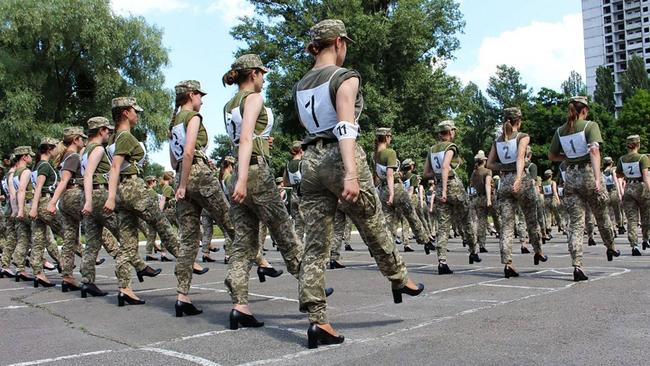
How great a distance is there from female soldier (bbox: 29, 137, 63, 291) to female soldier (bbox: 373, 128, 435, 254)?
17.9ft

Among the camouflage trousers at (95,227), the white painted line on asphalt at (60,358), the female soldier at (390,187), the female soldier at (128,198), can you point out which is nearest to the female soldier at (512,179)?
the female soldier at (390,187)

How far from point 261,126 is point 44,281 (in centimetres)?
559

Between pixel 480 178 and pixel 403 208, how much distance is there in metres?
2.11

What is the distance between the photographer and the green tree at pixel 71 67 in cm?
2867

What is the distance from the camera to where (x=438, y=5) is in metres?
43.7

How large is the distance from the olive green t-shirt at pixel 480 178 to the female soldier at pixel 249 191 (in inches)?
315

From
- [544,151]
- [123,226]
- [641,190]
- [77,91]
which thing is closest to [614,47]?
[544,151]

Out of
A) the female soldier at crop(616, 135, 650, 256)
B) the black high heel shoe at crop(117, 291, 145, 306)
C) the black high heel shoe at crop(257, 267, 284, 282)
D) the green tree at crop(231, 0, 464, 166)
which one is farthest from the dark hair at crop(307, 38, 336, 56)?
the green tree at crop(231, 0, 464, 166)

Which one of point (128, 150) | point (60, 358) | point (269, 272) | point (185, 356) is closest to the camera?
point (185, 356)

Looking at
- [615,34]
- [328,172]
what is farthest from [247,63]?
[615,34]

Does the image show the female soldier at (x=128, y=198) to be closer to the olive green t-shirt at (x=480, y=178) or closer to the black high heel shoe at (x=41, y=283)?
the black high heel shoe at (x=41, y=283)

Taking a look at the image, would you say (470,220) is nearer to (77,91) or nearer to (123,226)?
(123,226)

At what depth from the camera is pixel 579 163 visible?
8.11m

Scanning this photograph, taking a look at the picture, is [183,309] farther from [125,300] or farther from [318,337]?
[318,337]
